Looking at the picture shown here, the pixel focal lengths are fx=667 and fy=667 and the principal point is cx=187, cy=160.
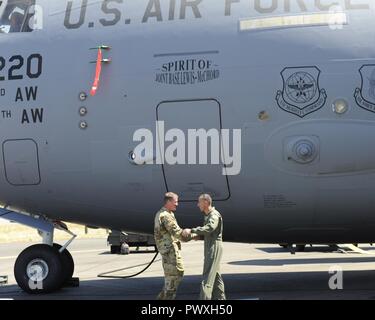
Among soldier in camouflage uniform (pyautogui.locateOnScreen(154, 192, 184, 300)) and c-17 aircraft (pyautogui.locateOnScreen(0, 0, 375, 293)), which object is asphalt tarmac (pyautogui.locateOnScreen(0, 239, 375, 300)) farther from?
soldier in camouflage uniform (pyautogui.locateOnScreen(154, 192, 184, 300))

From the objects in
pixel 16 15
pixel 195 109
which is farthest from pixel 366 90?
pixel 16 15

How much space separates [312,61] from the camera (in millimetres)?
9562

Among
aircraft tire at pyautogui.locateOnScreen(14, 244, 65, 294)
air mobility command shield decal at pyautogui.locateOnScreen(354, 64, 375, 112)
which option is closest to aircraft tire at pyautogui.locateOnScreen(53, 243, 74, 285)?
aircraft tire at pyautogui.locateOnScreen(14, 244, 65, 294)

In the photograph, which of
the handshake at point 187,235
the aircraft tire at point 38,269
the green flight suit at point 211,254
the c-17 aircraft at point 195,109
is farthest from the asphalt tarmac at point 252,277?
the handshake at point 187,235

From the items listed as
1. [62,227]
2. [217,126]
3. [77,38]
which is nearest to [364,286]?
[217,126]

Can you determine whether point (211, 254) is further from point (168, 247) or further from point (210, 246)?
point (168, 247)

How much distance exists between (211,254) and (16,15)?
5.19m

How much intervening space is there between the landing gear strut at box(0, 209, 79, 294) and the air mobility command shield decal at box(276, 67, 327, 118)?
4.39 meters

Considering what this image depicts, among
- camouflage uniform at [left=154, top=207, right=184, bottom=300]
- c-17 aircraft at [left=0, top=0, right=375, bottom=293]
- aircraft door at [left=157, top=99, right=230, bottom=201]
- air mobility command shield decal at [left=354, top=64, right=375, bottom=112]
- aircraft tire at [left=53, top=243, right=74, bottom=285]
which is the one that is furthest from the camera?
aircraft tire at [left=53, top=243, right=74, bottom=285]

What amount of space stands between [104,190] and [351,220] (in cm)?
374

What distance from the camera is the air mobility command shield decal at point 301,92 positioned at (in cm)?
946

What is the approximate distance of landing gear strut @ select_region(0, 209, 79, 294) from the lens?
36.6 feet

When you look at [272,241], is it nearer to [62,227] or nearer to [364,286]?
[364,286]

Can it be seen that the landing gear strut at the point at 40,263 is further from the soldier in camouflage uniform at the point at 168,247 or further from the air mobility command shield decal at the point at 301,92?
the air mobility command shield decal at the point at 301,92
